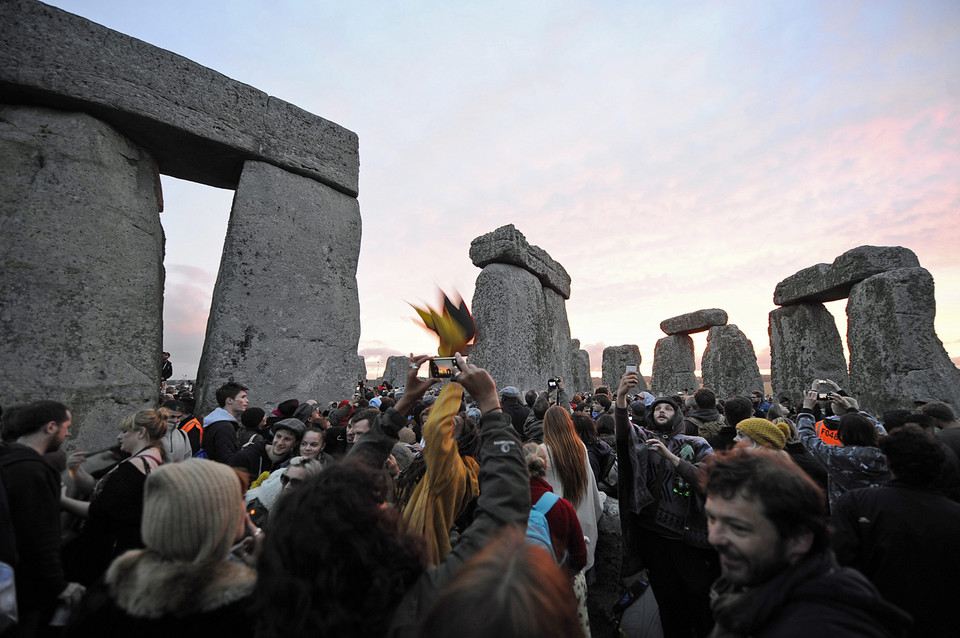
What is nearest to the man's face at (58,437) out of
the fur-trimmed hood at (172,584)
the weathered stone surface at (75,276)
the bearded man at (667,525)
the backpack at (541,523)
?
the fur-trimmed hood at (172,584)

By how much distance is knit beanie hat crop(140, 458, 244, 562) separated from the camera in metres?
0.94

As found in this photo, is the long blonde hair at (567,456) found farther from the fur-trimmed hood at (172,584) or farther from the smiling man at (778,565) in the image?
the fur-trimmed hood at (172,584)

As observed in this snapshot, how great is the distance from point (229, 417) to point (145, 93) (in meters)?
2.51

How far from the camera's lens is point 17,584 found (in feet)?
4.42

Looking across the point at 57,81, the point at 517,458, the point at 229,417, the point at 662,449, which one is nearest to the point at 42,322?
the point at 229,417

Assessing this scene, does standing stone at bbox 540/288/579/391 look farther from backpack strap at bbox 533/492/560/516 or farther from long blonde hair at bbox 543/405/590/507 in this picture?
backpack strap at bbox 533/492/560/516

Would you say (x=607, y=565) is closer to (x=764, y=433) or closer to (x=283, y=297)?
(x=764, y=433)

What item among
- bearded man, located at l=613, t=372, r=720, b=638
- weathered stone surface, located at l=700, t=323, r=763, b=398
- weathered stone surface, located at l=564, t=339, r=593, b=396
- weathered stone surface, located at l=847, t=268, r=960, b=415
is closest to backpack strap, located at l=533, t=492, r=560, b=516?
bearded man, located at l=613, t=372, r=720, b=638

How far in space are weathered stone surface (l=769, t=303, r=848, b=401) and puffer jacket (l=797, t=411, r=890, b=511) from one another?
6904 mm

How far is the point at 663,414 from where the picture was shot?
2.92 metres

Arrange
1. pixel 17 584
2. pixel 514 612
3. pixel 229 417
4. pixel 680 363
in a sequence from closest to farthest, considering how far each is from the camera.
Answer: pixel 514 612 → pixel 17 584 → pixel 229 417 → pixel 680 363

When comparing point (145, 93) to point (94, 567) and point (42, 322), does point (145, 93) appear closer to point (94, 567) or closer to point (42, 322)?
point (42, 322)

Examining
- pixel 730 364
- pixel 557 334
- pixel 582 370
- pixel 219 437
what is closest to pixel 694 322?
pixel 730 364

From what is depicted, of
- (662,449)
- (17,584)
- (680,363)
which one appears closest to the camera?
(17,584)
